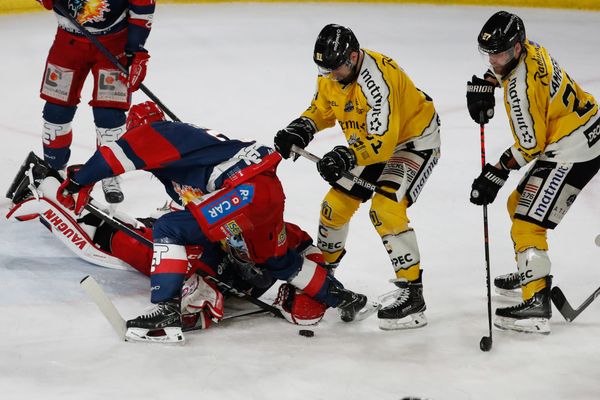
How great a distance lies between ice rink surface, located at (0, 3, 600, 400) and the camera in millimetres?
3232

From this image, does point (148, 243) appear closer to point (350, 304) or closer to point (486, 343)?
point (350, 304)

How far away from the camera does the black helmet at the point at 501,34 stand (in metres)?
3.61

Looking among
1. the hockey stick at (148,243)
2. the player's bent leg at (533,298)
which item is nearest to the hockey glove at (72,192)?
the hockey stick at (148,243)

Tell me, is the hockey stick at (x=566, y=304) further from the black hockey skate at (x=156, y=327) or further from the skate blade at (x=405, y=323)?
the black hockey skate at (x=156, y=327)

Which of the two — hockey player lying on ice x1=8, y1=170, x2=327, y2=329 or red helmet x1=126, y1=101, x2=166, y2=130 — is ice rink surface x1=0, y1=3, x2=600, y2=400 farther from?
red helmet x1=126, y1=101, x2=166, y2=130

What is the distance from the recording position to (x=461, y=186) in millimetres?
5398

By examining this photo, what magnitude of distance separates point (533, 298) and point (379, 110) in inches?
36.0

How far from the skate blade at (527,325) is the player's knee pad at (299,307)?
27.1 inches

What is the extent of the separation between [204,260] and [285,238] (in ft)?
1.09

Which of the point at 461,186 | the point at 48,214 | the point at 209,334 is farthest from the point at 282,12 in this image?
the point at 209,334

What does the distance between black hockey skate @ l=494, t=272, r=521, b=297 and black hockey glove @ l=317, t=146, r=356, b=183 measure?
101 cm

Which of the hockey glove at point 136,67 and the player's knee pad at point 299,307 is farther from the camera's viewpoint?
the hockey glove at point 136,67

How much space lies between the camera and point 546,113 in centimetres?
371

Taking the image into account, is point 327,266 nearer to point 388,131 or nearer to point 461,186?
point 388,131
